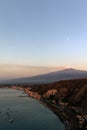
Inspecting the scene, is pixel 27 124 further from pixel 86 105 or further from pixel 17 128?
pixel 86 105

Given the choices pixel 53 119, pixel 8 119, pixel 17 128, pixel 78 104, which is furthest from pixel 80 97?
pixel 17 128

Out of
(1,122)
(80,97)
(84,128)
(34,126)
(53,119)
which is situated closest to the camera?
(84,128)

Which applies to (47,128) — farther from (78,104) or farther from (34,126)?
(78,104)

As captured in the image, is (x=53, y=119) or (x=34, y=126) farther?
(x=53, y=119)

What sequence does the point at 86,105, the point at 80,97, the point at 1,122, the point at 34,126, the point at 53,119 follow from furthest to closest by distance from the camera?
the point at 80,97 → the point at 86,105 → the point at 53,119 → the point at 1,122 → the point at 34,126

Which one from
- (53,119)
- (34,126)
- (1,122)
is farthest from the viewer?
(53,119)

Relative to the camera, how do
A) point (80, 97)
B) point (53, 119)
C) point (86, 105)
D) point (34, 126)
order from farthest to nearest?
point (80, 97) < point (86, 105) < point (53, 119) < point (34, 126)

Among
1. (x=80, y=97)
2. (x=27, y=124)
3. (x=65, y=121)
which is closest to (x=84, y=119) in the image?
(x=65, y=121)

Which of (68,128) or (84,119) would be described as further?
(84,119)
